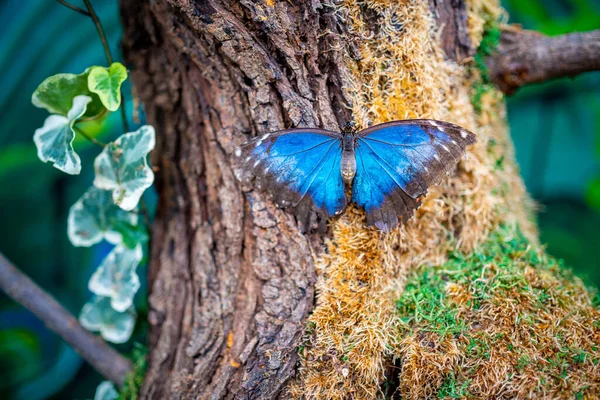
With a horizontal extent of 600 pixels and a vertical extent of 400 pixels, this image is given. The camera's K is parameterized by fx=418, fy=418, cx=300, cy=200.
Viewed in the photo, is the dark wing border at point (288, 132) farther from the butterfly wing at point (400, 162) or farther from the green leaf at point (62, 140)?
the green leaf at point (62, 140)

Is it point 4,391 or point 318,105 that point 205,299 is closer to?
point 318,105

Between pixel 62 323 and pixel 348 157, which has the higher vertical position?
pixel 348 157

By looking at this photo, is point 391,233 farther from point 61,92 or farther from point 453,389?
point 61,92

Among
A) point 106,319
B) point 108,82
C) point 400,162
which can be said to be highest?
point 108,82

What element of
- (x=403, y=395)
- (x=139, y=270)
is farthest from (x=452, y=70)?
(x=139, y=270)

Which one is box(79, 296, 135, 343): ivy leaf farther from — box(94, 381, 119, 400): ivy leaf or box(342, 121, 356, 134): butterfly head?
box(342, 121, 356, 134): butterfly head

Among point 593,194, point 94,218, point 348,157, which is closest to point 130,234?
point 94,218

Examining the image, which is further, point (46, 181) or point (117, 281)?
point (46, 181)
